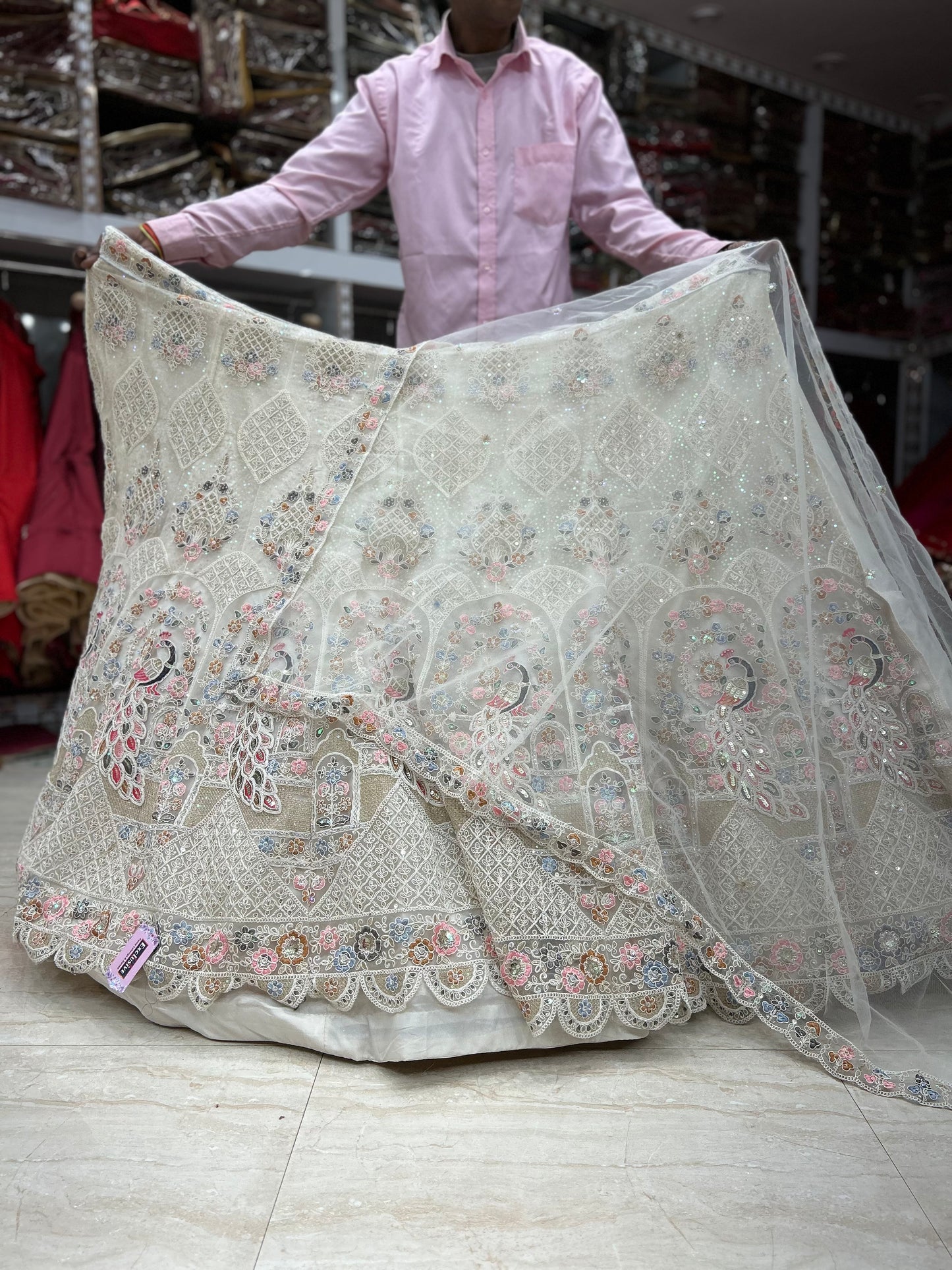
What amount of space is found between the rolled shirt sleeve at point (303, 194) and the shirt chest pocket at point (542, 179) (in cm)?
25

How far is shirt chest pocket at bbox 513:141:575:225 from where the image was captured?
5.89ft

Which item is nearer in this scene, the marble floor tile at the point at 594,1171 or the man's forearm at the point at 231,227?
the marble floor tile at the point at 594,1171

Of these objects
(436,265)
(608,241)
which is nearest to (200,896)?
(436,265)

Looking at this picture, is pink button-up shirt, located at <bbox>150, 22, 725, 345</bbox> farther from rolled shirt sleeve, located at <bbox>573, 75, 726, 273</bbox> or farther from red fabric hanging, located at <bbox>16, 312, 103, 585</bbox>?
red fabric hanging, located at <bbox>16, 312, 103, 585</bbox>

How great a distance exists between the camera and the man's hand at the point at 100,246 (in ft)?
5.00

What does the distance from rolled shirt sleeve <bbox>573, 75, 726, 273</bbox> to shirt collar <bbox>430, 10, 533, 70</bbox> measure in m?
0.12

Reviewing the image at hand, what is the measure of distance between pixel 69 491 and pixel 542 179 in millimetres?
1461

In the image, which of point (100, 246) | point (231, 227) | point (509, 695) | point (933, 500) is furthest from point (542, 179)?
point (933, 500)

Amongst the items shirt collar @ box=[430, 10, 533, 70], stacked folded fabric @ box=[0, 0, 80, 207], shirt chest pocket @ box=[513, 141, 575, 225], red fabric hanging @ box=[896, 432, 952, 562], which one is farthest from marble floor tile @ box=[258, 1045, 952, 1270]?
stacked folded fabric @ box=[0, 0, 80, 207]

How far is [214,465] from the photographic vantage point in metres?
1.43

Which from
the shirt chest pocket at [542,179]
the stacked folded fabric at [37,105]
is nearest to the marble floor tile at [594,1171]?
the shirt chest pocket at [542,179]

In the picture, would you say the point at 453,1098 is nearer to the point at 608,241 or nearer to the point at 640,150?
the point at 608,241

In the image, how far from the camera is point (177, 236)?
5.21 ft

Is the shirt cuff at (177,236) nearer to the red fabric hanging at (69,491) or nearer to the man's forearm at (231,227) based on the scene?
the man's forearm at (231,227)
